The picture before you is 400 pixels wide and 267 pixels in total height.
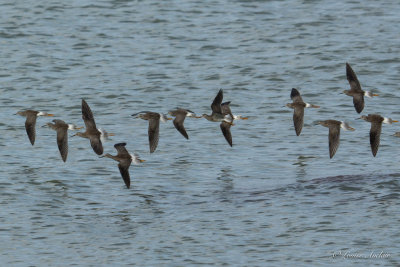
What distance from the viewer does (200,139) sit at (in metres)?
27.9

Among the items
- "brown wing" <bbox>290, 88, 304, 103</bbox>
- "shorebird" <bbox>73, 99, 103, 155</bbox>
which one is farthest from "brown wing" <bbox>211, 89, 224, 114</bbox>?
"shorebird" <bbox>73, 99, 103, 155</bbox>

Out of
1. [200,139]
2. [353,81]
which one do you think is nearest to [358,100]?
[353,81]

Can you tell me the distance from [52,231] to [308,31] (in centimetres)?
2210

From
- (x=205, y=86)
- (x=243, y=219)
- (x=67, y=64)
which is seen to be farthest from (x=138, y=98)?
(x=243, y=219)

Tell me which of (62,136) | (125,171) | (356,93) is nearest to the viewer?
(125,171)

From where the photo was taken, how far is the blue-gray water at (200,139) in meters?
19.7

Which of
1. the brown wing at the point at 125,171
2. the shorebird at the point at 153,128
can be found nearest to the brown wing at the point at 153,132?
the shorebird at the point at 153,128

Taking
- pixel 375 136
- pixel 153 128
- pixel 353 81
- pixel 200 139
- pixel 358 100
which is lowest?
pixel 200 139

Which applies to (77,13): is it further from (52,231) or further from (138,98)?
(52,231)

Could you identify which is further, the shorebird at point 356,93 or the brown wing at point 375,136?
the shorebird at point 356,93

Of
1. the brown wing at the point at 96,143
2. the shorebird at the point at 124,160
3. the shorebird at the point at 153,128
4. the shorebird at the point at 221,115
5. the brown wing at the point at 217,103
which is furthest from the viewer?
the shorebird at the point at 221,115

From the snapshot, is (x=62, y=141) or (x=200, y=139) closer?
(x=62, y=141)

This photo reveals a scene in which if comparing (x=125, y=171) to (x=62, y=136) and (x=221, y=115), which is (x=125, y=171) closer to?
(x=62, y=136)

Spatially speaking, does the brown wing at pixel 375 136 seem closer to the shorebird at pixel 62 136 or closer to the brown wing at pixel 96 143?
the brown wing at pixel 96 143
